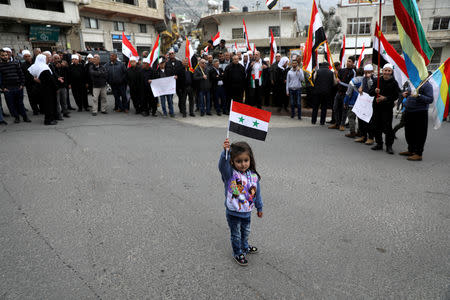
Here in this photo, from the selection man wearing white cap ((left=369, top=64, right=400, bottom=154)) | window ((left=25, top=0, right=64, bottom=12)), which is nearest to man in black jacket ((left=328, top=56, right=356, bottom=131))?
man wearing white cap ((left=369, top=64, right=400, bottom=154))

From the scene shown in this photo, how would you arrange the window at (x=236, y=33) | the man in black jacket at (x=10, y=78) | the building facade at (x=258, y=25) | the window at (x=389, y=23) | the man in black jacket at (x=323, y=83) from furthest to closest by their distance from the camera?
the window at (x=236, y=33) → the building facade at (x=258, y=25) → the window at (x=389, y=23) → the man in black jacket at (x=323, y=83) → the man in black jacket at (x=10, y=78)

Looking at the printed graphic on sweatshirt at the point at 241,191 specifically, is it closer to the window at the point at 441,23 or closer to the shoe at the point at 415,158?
the shoe at the point at 415,158

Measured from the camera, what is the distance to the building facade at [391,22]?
1303 inches

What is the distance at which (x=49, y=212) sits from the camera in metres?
4.12

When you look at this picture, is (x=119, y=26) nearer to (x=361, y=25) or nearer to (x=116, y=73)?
(x=361, y=25)

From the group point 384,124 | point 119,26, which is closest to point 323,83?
point 384,124

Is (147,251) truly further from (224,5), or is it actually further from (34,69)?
(224,5)

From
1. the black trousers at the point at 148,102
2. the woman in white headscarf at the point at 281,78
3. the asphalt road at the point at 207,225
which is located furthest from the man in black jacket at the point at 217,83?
the asphalt road at the point at 207,225

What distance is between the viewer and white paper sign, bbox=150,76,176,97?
10.3 metres

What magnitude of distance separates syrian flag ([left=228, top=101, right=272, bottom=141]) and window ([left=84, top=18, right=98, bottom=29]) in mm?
33187

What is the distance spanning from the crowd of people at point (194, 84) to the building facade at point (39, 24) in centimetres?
1663

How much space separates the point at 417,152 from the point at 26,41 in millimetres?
29618

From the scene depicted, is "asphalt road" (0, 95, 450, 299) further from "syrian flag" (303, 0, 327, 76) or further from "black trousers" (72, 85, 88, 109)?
"black trousers" (72, 85, 88, 109)

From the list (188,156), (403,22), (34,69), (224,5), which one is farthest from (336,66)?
(224,5)
